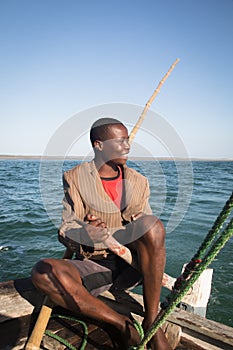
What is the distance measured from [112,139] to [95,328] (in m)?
1.53

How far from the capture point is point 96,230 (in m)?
1.94

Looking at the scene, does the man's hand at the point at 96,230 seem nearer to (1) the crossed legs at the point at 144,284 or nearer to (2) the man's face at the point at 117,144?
(1) the crossed legs at the point at 144,284

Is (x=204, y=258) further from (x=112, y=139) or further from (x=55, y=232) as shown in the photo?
(x=55, y=232)

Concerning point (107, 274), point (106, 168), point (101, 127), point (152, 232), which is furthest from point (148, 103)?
point (107, 274)

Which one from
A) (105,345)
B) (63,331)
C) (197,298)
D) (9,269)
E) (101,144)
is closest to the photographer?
(105,345)

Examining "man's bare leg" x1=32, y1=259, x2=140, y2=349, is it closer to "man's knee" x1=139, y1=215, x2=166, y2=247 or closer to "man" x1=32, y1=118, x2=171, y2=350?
"man" x1=32, y1=118, x2=171, y2=350

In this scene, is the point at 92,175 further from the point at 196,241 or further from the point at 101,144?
the point at 196,241

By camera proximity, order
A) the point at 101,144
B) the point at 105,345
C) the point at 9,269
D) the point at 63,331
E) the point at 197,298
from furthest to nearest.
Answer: the point at 9,269, the point at 197,298, the point at 101,144, the point at 63,331, the point at 105,345

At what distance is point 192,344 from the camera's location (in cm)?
216

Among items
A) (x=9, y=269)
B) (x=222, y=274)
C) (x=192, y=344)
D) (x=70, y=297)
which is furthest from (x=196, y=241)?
(x=70, y=297)

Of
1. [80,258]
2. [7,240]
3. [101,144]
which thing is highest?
[101,144]

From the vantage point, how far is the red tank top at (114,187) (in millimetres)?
2420

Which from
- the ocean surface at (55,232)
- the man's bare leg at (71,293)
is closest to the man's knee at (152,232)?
the ocean surface at (55,232)

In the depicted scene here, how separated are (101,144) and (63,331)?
60.6 inches
